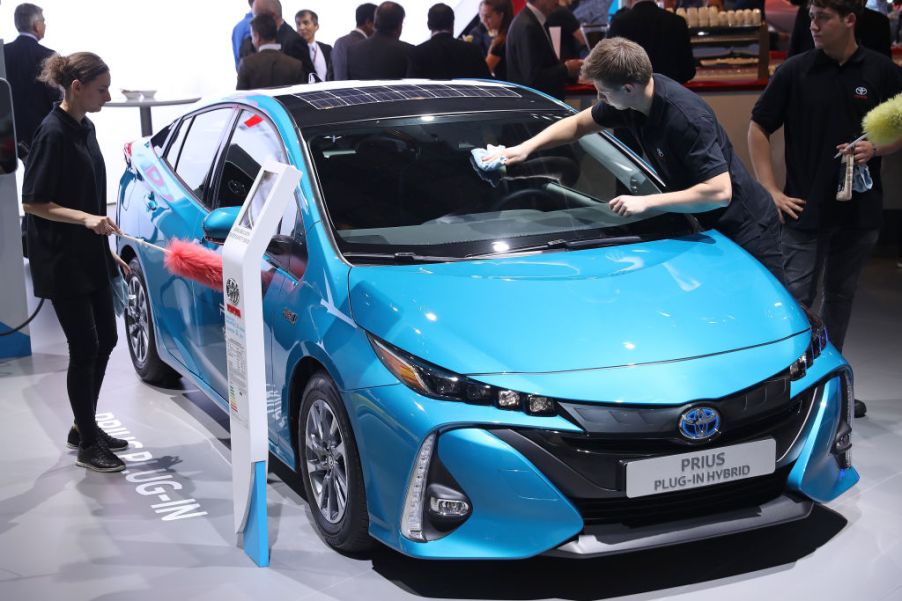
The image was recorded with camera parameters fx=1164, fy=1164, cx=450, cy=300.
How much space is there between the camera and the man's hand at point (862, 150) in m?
4.75

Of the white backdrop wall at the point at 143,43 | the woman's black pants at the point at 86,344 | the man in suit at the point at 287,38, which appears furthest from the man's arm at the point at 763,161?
the white backdrop wall at the point at 143,43

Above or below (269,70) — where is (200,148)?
below

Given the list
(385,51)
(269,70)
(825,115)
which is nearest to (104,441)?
(825,115)

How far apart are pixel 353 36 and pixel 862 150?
22.4 ft

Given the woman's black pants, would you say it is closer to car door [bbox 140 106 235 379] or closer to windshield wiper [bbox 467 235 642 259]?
car door [bbox 140 106 235 379]

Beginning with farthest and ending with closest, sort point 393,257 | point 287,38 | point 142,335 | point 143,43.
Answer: point 143,43 < point 287,38 < point 142,335 < point 393,257

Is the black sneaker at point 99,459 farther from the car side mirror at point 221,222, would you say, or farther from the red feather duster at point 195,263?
the car side mirror at point 221,222

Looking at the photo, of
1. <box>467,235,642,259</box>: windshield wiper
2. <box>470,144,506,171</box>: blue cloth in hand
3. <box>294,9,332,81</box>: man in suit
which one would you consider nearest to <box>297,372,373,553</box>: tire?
<box>467,235,642,259</box>: windshield wiper

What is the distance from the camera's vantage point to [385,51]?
894cm

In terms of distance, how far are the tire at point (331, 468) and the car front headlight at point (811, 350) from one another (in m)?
1.34

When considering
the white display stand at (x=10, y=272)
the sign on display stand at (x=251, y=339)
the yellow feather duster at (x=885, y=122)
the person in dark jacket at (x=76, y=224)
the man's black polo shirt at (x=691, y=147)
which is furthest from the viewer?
the white display stand at (x=10, y=272)

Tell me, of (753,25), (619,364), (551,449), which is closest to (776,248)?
(619,364)

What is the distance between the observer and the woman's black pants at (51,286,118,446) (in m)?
4.57

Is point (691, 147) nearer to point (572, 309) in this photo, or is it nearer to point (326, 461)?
point (572, 309)
